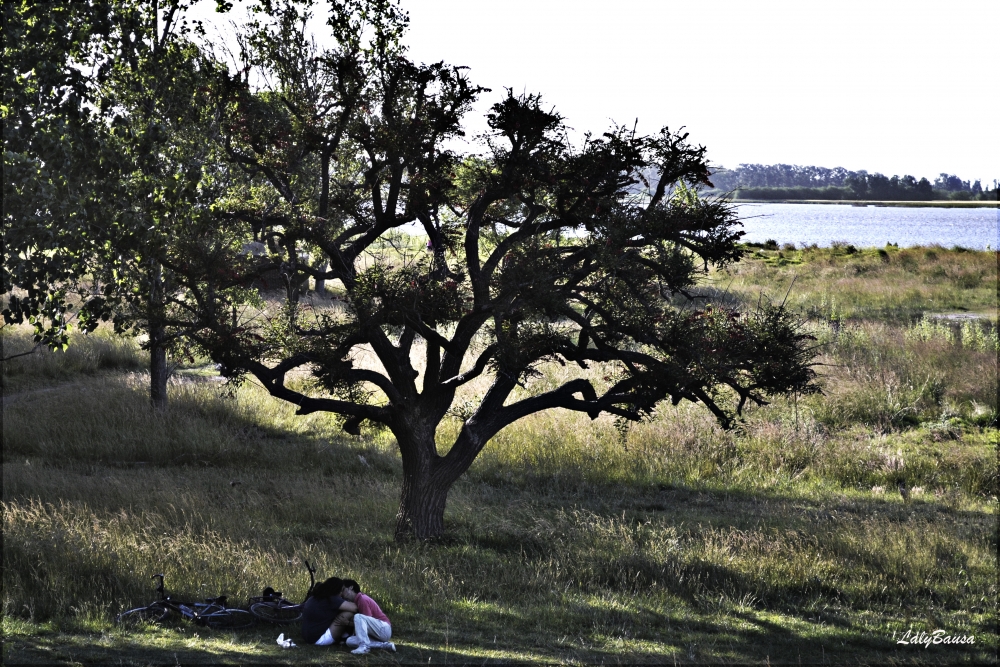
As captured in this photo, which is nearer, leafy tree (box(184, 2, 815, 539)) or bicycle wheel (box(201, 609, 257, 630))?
bicycle wheel (box(201, 609, 257, 630))

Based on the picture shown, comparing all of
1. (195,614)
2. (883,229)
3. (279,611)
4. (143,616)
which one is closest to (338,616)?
(279,611)

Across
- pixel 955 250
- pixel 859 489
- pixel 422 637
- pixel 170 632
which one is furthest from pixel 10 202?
pixel 955 250

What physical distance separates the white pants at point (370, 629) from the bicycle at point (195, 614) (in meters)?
1.40

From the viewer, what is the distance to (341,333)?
1167cm

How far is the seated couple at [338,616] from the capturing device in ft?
29.0

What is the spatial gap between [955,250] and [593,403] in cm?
4709

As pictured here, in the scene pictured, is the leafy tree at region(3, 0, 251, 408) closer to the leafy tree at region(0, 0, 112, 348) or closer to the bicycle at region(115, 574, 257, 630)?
the leafy tree at region(0, 0, 112, 348)

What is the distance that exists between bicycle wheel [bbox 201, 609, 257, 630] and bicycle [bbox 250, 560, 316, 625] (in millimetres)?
114

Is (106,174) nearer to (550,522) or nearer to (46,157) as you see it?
(46,157)

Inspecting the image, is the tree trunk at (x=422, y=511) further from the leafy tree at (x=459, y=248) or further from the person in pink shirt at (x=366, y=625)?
the person in pink shirt at (x=366, y=625)

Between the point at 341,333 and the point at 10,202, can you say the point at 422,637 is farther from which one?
the point at 10,202

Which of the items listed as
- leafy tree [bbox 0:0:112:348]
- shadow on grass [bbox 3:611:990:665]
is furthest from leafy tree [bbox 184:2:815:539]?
shadow on grass [bbox 3:611:990:665]

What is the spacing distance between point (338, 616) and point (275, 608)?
1000 millimetres

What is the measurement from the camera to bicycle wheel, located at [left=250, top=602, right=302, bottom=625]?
30.8ft
